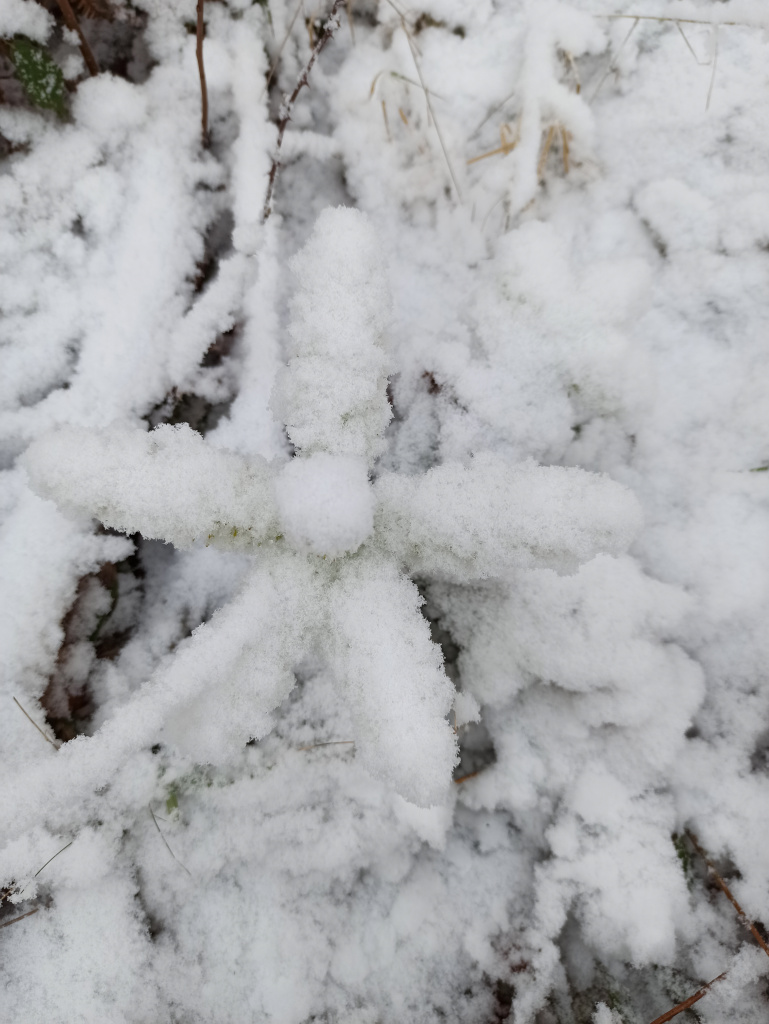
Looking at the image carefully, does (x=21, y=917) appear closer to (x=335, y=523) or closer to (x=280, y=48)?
(x=335, y=523)

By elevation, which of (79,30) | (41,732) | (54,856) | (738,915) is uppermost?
(79,30)

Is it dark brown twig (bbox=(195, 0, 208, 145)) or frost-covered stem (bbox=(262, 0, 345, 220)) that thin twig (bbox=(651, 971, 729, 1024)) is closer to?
frost-covered stem (bbox=(262, 0, 345, 220))

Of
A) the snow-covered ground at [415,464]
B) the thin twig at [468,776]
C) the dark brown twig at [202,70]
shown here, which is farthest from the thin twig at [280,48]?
the thin twig at [468,776]

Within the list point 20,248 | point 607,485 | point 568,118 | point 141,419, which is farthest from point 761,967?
point 20,248

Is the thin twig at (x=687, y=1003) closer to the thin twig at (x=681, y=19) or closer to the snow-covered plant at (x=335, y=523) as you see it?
the snow-covered plant at (x=335, y=523)

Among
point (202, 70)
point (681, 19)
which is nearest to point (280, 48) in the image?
point (202, 70)

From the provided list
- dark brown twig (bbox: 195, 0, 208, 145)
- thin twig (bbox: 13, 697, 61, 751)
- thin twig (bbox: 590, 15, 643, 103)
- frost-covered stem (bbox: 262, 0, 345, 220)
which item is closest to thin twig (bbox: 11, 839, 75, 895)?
thin twig (bbox: 13, 697, 61, 751)

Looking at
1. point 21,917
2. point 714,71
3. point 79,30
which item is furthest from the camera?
point 714,71

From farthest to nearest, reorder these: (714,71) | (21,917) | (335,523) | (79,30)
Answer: (714,71), (79,30), (21,917), (335,523)
